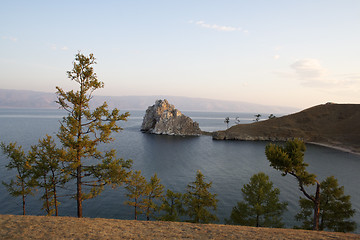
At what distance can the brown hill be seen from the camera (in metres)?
130

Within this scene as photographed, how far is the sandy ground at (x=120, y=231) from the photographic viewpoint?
15.1m

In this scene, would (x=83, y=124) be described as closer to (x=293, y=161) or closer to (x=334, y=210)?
(x=293, y=161)

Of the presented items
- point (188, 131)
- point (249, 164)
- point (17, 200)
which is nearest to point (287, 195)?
point (249, 164)

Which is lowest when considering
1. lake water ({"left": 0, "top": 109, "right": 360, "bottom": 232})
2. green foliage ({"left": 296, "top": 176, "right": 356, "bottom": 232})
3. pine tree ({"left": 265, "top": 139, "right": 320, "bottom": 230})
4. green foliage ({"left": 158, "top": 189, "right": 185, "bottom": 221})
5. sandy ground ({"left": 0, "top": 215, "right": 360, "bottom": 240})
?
lake water ({"left": 0, "top": 109, "right": 360, "bottom": 232})

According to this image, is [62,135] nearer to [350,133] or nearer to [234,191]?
[234,191]

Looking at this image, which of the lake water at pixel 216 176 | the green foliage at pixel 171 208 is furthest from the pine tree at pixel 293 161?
the green foliage at pixel 171 208

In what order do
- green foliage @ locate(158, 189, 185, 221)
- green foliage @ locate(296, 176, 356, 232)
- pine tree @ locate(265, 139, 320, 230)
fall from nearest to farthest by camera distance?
pine tree @ locate(265, 139, 320, 230) → green foliage @ locate(296, 176, 356, 232) → green foliage @ locate(158, 189, 185, 221)

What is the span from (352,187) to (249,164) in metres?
29.7

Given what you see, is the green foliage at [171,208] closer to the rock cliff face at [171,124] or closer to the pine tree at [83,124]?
the pine tree at [83,124]

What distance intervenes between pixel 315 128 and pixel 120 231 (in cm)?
16963

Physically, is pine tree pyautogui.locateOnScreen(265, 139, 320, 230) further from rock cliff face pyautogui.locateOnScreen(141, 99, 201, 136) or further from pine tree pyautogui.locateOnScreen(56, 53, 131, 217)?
rock cliff face pyautogui.locateOnScreen(141, 99, 201, 136)

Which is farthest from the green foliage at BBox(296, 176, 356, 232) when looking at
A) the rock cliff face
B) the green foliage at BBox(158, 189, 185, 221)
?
the rock cliff face

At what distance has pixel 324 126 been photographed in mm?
152875

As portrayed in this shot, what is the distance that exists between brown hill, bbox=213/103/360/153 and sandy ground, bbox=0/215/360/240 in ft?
411
